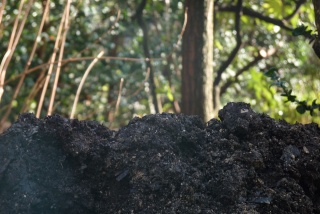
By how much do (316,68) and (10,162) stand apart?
20.7 ft

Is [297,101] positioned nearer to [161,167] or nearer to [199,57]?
[161,167]

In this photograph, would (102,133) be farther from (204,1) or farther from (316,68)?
(316,68)

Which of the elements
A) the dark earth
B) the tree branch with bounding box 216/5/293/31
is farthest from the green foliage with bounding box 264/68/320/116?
the tree branch with bounding box 216/5/293/31

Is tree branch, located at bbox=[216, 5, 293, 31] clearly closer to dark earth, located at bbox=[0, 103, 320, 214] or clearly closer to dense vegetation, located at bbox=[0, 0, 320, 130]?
dense vegetation, located at bbox=[0, 0, 320, 130]

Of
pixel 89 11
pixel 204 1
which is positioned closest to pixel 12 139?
pixel 204 1

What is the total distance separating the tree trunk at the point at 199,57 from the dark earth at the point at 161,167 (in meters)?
2.04

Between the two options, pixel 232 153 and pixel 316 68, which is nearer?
pixel 232 153

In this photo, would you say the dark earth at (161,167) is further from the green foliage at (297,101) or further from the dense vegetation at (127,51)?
the dense vegetation at (127,51)

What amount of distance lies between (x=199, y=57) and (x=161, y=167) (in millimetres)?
2297

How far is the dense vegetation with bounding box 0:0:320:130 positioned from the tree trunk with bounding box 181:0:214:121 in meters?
1.29

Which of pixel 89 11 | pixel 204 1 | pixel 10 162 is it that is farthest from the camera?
pixel 89 11

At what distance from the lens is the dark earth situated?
1.65 meters

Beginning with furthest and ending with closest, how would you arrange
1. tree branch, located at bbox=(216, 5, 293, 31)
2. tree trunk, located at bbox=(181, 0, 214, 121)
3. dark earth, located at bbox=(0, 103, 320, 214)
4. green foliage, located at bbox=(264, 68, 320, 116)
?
tree branch, located at bbox=(216, 5, 293, 31) < tree trunk, located at bbox=(181, 0, 214, 121) < green foliage, located at bbox=(264, 68, 320, 116) < dark earth, located at bbox=(0, 103, 320, 214)

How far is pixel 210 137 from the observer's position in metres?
1.84
